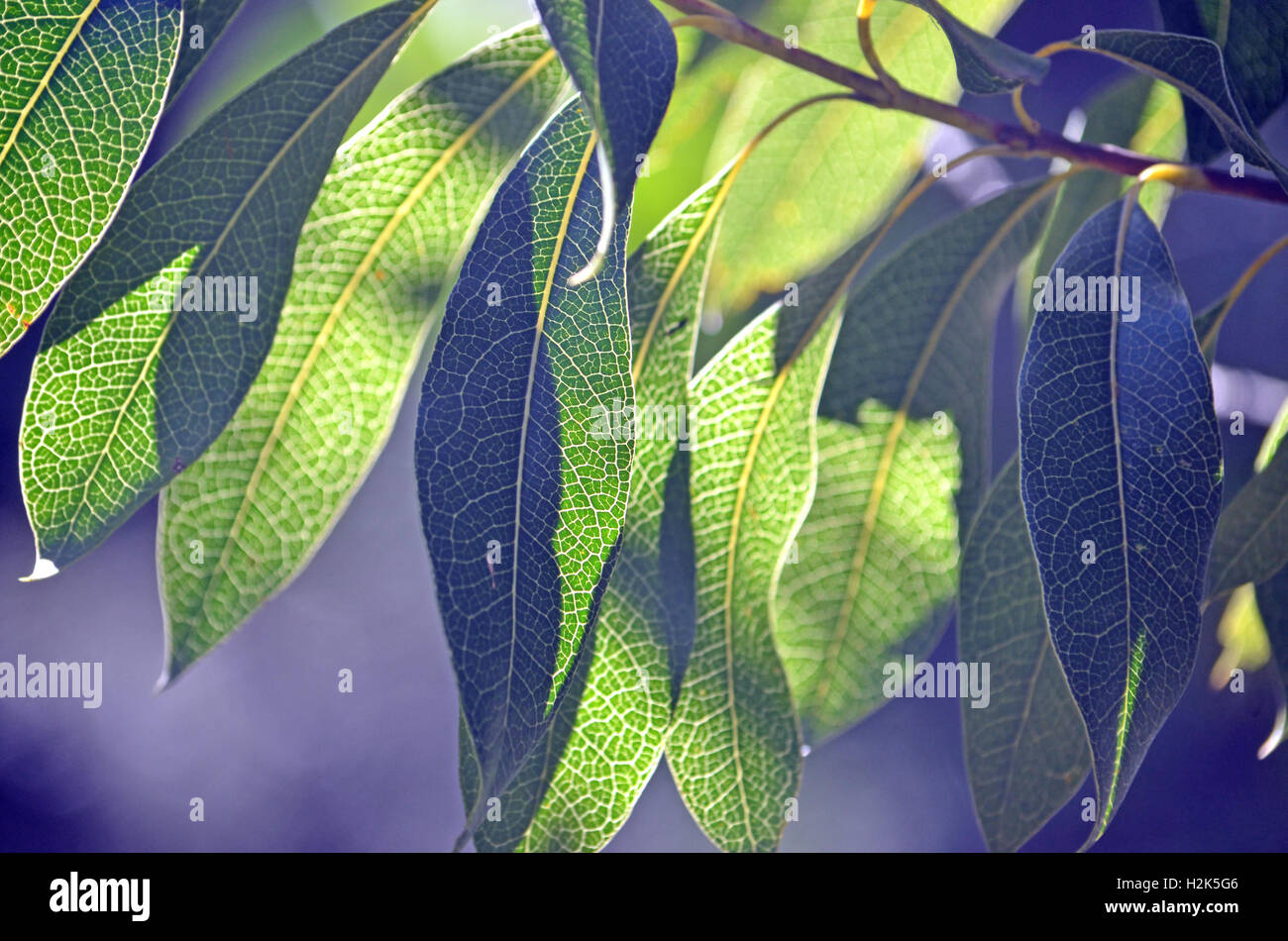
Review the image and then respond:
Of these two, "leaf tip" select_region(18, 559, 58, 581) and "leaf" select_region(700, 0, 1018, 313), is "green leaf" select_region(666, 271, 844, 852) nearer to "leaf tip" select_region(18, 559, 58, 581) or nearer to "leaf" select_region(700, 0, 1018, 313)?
"leaf" select_region(700, 0, 1018, 313)

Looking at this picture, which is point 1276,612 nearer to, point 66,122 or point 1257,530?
point 1257,530

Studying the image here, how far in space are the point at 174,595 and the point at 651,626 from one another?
358 millimetres

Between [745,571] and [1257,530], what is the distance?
17.4 inches

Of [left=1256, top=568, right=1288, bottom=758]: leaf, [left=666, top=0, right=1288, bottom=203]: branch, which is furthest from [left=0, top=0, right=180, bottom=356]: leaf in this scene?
[left=1256, top=568, right=1288, bottom=758]: leaf

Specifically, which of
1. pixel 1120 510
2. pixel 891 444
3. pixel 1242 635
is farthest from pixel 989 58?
pixel 1242 635

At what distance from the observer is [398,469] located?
2.18 meters

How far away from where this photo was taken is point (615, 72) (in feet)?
1.56

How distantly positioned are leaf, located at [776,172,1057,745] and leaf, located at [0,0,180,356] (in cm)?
62

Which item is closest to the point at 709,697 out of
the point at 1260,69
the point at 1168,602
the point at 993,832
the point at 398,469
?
the point at 993,832

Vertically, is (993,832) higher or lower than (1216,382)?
lower

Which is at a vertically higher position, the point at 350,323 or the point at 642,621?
the point at 350,323

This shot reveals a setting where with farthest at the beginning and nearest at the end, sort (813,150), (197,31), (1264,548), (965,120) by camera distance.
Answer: (813,150) < (1264,548) < (965,120) < (197,31)

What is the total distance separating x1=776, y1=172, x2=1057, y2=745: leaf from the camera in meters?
0.95

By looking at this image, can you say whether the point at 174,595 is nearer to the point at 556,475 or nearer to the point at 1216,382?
the point at 556,475
